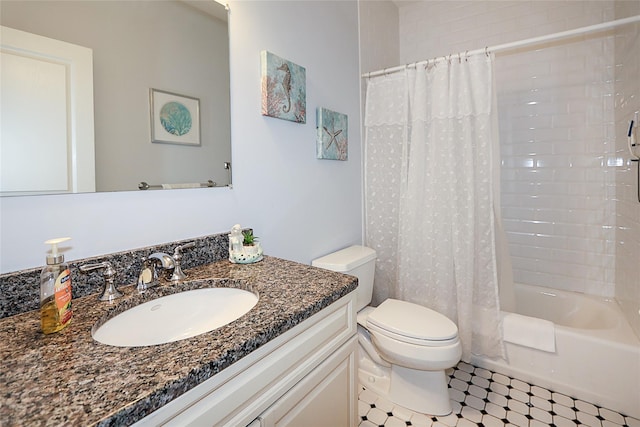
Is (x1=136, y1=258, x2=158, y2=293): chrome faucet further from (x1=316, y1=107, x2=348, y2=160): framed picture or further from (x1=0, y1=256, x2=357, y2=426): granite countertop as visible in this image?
(x1=316, y1=107, x2=348, y2=160): framed picture

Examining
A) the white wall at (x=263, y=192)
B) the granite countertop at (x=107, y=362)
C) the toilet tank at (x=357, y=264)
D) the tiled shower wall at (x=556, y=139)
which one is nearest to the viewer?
the granite countertop at (x=107, y=362)

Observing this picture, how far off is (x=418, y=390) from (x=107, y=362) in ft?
4.78

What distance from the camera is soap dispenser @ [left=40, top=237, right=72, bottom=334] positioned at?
690 mm

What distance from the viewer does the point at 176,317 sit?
953mm

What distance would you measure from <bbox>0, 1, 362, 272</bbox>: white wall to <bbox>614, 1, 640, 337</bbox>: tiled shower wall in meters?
1.46

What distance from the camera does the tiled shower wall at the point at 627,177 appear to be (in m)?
1.60

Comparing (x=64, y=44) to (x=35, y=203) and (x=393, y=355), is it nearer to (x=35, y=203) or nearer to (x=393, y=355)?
(x=35, y=203)

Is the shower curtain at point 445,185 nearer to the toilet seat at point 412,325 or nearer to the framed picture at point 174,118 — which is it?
the toilet seat at point 412,325

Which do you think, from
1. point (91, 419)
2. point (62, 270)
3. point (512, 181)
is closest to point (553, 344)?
point (512, 181)

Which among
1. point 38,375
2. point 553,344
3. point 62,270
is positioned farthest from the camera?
point 553,344

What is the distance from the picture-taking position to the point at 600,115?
79.1 inches

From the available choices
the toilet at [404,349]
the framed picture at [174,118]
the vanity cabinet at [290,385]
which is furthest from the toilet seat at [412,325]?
the framed picture at [174,118]

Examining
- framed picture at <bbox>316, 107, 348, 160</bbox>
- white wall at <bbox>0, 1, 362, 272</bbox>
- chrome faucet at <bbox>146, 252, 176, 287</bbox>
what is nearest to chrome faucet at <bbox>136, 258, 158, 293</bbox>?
chrome faucet at <bbox>146, 252, 176, 287</bbox>

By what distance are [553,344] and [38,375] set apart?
2.07 m
